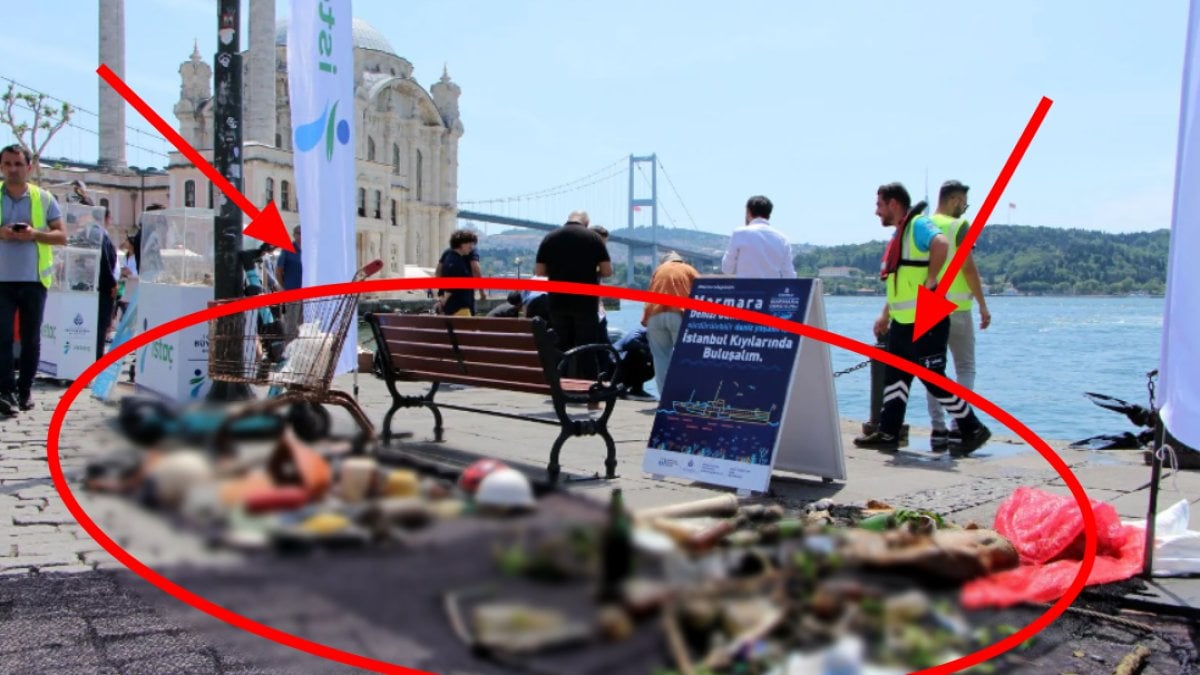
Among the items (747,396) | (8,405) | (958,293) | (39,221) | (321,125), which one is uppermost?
(321,125)

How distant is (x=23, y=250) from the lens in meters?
6.81

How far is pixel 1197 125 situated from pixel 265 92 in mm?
58492

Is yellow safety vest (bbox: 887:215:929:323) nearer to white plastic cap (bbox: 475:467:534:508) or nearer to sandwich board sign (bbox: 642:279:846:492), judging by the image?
sandwich board sign (bbox: 642:279:846:492)

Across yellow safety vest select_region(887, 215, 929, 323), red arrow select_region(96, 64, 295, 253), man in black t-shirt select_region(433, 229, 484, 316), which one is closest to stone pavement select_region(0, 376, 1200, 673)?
yellow safety vest select_region(887, 215, 929, 323)

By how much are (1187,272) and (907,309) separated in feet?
9.33

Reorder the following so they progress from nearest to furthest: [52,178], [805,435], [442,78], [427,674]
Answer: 1. [427,674]
2. [805,435]
3. [52,178]
4. [442,78]

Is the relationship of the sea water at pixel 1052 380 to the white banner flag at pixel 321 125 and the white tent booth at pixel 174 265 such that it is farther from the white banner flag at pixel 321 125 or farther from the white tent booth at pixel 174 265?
the white tent booth at pixel 174 265

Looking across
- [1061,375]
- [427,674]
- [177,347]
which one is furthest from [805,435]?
[1061,375]

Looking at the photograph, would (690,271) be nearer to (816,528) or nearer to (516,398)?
(516,398)

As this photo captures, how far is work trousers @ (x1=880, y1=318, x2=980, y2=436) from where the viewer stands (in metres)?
5.85

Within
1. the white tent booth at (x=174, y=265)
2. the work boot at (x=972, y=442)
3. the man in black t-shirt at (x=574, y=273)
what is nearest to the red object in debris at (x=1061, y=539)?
the man in black t-shirt at (x=574, y=273)

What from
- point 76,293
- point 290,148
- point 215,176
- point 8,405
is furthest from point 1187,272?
point 290,148

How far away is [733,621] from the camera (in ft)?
2.51

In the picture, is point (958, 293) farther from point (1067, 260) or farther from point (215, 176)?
point (1067, 260)
